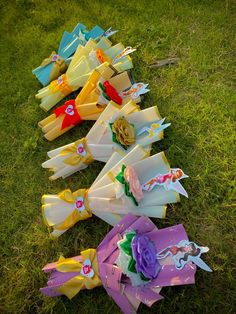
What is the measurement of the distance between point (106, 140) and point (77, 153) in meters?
0.19

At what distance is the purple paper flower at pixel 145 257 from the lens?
60.9 inches

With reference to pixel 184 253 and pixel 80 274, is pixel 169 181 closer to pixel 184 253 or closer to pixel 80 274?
pixel 184 253

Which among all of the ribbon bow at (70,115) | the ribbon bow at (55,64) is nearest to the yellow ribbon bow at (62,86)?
the ribbon bow at (55,64)

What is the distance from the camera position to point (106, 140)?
6.97ft

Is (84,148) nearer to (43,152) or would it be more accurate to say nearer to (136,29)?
(43,152)

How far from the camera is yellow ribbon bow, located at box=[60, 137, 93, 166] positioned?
211cm

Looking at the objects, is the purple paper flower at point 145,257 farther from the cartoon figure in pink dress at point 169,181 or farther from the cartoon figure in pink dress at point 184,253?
the cartoon figure in pink dress at point 169,181

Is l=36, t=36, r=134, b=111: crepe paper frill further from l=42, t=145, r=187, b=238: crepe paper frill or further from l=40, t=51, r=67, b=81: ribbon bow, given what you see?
l=42, t=145, r=187, b=238: crepe paper frill

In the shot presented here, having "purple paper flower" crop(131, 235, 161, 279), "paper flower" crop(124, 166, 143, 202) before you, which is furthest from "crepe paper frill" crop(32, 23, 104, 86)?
"purple paper flower" crop(131, 235, 161, 279)

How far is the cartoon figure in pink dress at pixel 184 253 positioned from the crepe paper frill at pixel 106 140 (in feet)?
2.02

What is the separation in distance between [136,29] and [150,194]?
1504mm

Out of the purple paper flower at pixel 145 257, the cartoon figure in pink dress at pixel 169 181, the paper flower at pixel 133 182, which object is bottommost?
the purple paper flower at pixel 145 257

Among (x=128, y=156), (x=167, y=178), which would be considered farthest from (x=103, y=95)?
(x=167, y=178)

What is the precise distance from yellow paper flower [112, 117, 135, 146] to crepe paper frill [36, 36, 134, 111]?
0.53m
